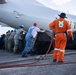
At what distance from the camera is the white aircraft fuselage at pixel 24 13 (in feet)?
51.8

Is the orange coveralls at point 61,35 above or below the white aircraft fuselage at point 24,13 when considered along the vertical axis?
below

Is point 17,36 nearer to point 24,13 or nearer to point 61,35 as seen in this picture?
point 24,13

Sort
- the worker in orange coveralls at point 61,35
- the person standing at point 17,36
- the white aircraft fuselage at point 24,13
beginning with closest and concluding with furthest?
1. the worker in orange coveralls at point 61,35
2. the person standing at point 17,36
3. the white aircraft fuselage at point 24,13

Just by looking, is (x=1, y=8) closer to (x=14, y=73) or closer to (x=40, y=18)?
(x=40, y=18)

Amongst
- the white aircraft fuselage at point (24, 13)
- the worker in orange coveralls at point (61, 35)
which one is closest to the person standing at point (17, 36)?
the white aircraft fuselage at point (24, 13)

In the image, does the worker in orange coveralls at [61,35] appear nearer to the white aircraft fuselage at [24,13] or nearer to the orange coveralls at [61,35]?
the orange coveralls at [61,35]

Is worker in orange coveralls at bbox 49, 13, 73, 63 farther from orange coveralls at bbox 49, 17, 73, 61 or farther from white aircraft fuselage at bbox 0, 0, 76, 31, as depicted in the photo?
white aircraft fuselage at bbox 0, 0, 76, 31

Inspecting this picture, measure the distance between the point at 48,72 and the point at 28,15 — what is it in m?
9.75

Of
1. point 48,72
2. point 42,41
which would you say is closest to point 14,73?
point 48,72

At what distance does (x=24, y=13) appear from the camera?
16.0m

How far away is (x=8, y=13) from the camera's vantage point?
15680mm

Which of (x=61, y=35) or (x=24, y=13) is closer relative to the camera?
(x=61, y=35)

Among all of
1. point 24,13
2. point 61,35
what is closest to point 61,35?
point 61,35

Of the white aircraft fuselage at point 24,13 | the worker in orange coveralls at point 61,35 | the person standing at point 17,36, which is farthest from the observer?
the white aircraft fuselage at point 24,13
